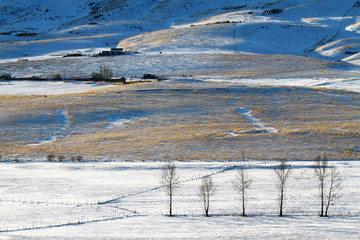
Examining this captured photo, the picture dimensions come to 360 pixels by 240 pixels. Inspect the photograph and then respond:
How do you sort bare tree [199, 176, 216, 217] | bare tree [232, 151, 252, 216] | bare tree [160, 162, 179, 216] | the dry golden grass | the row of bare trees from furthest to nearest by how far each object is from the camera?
the dry golden grass, bare tree [232, 151, 252, 216], bare tree [160, 162, 179, 216], the row of bare trees, bare tree [199, 176, 216, 217]

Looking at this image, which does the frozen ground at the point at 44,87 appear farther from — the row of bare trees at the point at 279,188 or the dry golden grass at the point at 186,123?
the row of bare trees at the point at 279,188

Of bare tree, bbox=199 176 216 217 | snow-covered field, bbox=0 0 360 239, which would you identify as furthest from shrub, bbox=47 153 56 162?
bare tree, bbox=199 176 216 217

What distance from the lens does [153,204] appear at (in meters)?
27.5

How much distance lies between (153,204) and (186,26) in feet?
388

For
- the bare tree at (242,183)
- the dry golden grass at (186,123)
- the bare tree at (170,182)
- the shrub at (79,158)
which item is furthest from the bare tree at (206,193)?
the shrub at (79,158)

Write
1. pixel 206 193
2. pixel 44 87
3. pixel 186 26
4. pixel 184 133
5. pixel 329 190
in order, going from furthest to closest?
pixel 186 26, pixel 44 87, pixel 184 133, pixel 329 190, pixel 206 193

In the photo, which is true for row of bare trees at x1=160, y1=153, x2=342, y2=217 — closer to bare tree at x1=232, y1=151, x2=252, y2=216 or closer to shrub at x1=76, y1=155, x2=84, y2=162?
bare tree at x1=232, y1=151, x2=252, y2=216

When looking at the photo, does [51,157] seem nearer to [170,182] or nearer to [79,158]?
[79,158]

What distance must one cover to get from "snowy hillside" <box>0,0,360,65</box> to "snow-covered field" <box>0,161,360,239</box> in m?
67.4

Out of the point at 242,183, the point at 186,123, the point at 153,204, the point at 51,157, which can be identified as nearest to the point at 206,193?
the point at 242,183

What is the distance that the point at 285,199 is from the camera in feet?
91.3

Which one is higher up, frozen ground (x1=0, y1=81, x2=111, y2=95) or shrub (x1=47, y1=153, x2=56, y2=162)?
frozen ground (x1=0, y1=81, x2=111, y2=95)

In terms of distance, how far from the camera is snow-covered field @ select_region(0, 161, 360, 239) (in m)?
22.9

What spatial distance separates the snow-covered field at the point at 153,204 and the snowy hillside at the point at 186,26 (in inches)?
2655
